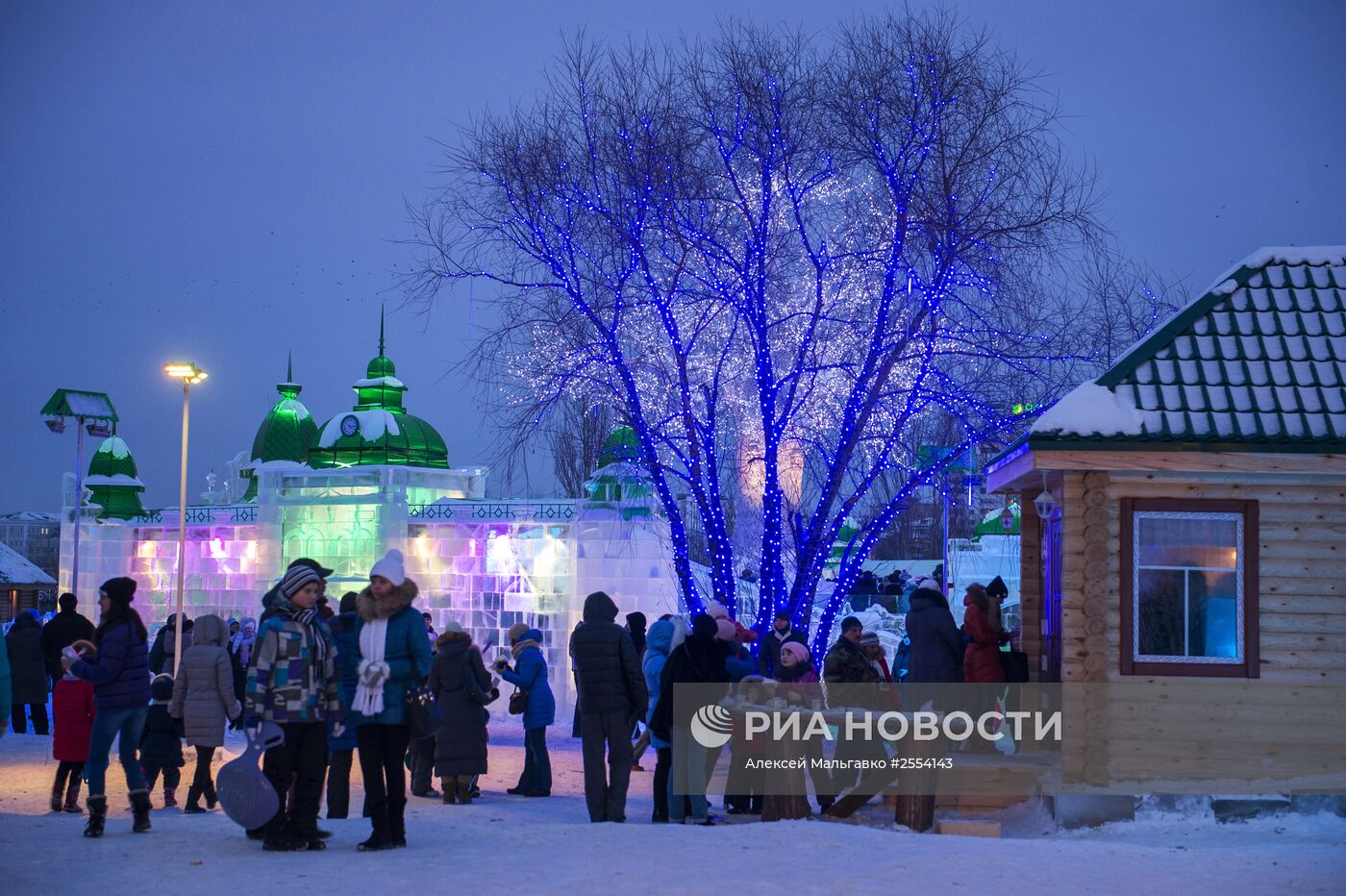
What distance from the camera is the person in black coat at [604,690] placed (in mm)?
10484

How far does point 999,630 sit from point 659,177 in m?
7.06

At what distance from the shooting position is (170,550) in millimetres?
29719

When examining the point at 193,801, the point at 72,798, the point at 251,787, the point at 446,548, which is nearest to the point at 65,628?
the point at 72,798

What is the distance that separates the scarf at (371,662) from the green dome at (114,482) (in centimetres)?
2505

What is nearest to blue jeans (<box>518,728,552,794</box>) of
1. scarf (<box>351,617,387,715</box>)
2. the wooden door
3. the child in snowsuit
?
the child in snowsuit

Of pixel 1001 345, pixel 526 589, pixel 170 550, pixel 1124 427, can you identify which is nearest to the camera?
pixel 1124 427

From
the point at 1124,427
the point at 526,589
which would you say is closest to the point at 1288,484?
the point at 1124,427

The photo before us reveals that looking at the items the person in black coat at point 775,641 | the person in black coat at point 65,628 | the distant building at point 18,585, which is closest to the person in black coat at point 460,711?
the person in black coat at point 775,641

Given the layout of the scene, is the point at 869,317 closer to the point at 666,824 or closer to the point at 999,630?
the point at 999,630

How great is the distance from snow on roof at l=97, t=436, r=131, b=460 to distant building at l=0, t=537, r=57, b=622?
21.4m

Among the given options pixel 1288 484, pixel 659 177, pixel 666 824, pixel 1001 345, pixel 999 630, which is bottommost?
pixel 666 824

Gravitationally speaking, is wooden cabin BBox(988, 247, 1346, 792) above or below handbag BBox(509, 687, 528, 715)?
above

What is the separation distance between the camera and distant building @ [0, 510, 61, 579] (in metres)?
88.9

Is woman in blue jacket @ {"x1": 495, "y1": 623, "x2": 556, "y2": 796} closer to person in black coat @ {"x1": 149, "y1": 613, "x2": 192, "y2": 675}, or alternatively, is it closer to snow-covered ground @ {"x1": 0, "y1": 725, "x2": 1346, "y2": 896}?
Result: snow-covered ground @ {"x1": 0, "y1": 725, "x2": 1346, "y2": 896}
